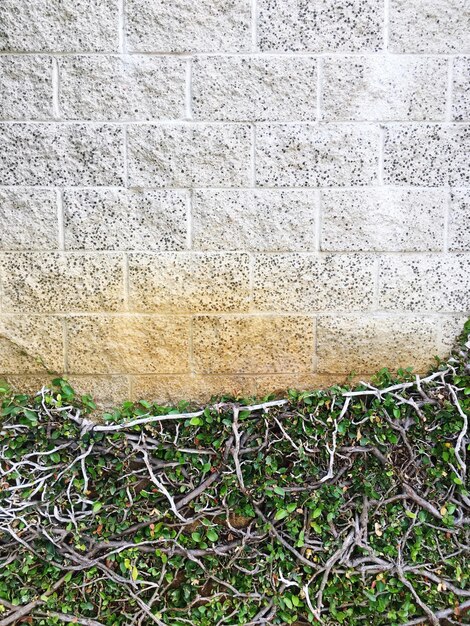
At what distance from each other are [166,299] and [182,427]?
54 centimetres

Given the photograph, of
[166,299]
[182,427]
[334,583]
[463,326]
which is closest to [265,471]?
[182,427]

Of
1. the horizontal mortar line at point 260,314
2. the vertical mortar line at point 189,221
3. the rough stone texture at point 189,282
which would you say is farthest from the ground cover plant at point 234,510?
the vertical mortar line at point 189,221

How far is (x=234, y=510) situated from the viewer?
239 centimetres

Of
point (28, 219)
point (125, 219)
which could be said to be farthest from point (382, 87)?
point (28, 219)

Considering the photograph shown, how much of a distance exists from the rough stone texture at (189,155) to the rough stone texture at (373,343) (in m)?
0.73

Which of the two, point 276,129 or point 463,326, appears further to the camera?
point 463,326

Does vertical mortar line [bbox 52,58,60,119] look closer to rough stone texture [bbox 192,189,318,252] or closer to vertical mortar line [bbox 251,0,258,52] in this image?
rough stone texture [bbox 192,189,318,252]

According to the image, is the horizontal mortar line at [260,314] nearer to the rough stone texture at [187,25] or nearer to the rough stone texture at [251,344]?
the rough stone texture at [251,344]

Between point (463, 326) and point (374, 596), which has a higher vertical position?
point (463, 326)

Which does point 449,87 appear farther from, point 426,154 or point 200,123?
point 200,123

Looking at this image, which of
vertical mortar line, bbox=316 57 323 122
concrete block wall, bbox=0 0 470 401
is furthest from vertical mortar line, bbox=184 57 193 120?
vertical mortar line, bbox=316 57 323 122

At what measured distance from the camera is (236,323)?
244 centimetres

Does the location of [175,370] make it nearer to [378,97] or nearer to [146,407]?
[146,407]

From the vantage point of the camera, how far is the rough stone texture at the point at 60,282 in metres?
2.38
